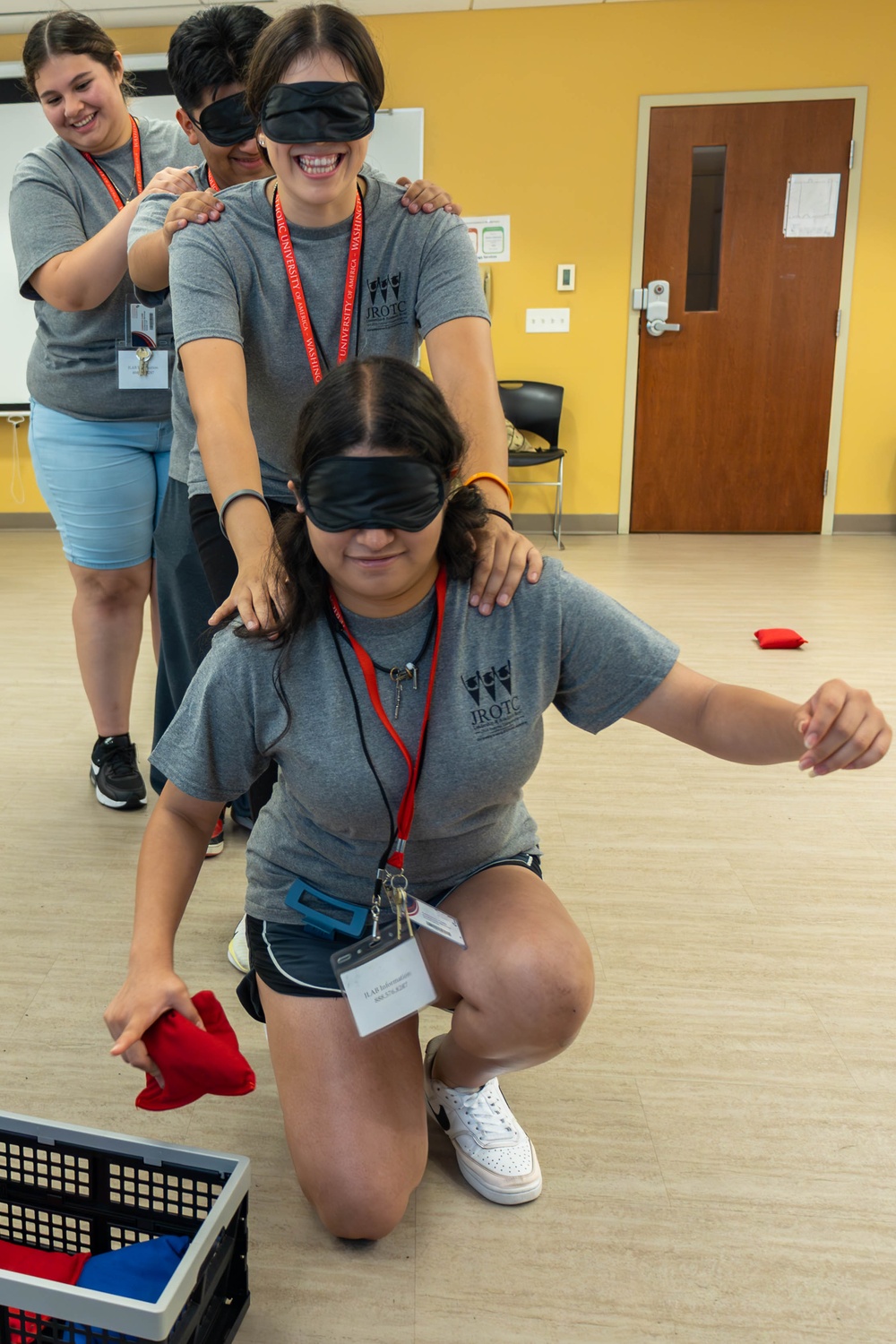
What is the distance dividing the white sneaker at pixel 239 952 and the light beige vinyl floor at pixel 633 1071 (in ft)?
0.08

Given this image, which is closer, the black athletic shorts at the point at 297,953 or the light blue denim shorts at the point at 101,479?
the black athletic shorts at the point at 297,953

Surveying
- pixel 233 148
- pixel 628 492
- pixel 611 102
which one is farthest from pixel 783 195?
pixel 233 148

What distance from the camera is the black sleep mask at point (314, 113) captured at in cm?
133

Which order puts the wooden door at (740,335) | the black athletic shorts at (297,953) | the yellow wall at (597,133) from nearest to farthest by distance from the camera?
1. the black athletic shorts at (297,953)
2. the yellow wall at (597,133)
3. the wooden door at (740,335)

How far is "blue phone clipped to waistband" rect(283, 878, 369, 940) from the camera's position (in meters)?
1.29

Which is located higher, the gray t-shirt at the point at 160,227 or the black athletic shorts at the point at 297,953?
the gray t-shirt at the point at 160,227

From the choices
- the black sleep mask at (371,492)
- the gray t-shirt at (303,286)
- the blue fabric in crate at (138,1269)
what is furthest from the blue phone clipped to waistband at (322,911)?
the gray t-shirt at (303,286)

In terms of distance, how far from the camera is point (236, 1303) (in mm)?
1094

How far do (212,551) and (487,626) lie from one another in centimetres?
63

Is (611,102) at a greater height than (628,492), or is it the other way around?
(611,102)

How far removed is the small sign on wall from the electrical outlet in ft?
1.10

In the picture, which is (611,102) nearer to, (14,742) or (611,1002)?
(14,742)

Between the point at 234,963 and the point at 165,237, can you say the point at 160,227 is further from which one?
the point at 234,963

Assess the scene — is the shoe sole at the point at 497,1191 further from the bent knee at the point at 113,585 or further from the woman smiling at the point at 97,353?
the bent knee at the point at 113,585
